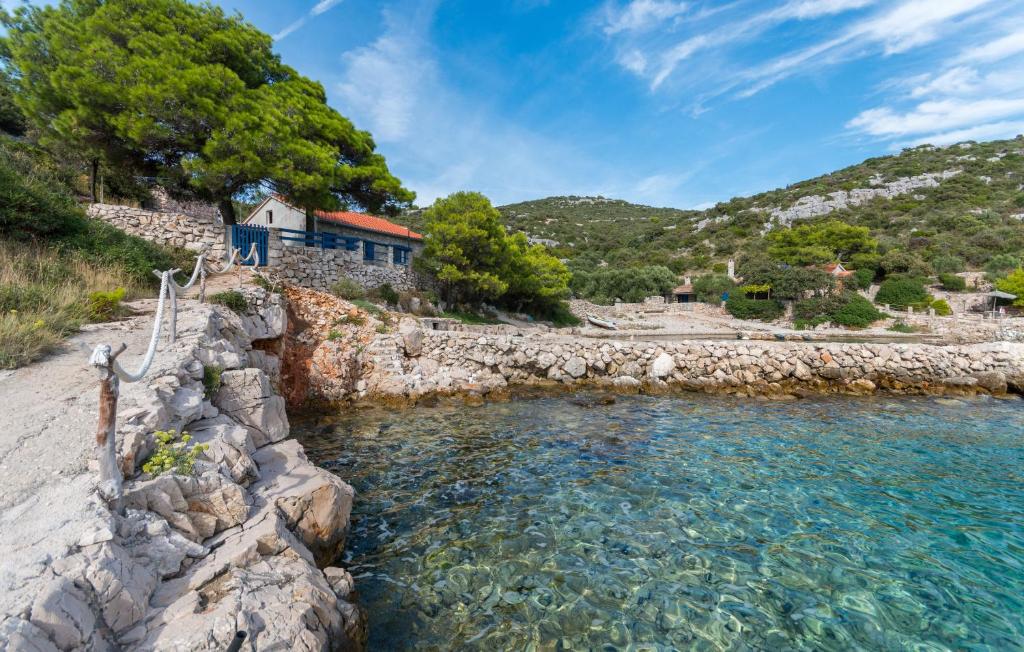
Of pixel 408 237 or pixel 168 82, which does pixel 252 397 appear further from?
pixel 408 237

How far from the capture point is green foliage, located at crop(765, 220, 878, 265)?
146ft

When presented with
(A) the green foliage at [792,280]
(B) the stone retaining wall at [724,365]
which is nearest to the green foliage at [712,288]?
(A) the green foliage at [792,280]

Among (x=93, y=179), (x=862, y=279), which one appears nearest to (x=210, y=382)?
(x=93, y=179)

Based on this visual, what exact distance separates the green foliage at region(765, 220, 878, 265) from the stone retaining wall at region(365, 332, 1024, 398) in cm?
3413

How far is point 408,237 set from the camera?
28484 millimetres

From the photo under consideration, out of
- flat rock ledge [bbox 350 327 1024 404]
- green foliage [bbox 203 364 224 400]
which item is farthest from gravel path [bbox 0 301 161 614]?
flat rock ledge [bbox 350 327 1024 404]

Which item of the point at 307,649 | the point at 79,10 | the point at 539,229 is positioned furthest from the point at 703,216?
the point at 307,649

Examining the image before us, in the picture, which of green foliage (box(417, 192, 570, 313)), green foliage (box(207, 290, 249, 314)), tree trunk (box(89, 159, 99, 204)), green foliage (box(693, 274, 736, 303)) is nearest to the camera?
green foliage (box(207, 290, 249, 314))

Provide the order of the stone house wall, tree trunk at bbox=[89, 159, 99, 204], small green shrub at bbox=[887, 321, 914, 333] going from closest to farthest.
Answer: the stone house wall, tree trunk at bbox=[89, 159, 99, 204], small green shrub at bbox=[887, 321, 914, 333]

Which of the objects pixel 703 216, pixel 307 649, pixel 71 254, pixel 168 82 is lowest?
pixel 307 649

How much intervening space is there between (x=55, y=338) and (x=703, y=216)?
9652 centimetres

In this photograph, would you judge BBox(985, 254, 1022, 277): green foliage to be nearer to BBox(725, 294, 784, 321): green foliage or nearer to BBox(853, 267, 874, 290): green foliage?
BBox(853, 267, 874, 290): green foliage

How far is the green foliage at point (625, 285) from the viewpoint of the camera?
1852 inches

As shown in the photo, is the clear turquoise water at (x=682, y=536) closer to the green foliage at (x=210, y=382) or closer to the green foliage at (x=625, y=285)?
the green foliage at (x=210, y=382)
